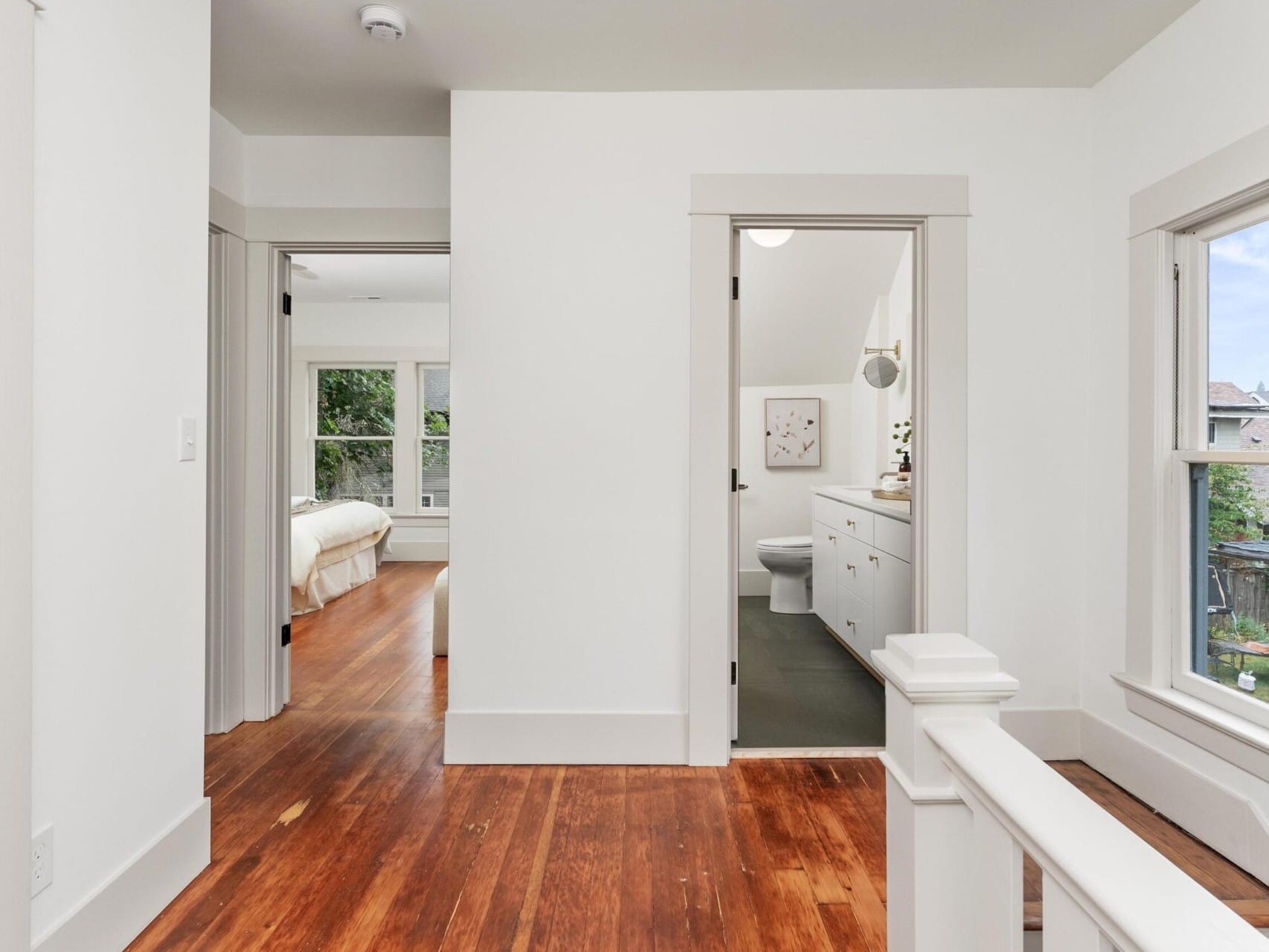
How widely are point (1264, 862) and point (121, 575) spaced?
2804 mm

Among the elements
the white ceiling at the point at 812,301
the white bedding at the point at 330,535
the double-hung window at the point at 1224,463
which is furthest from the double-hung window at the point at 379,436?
the double-hung window at the point at 1224,463

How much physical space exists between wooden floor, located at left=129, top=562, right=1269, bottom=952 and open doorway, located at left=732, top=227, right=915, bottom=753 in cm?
58

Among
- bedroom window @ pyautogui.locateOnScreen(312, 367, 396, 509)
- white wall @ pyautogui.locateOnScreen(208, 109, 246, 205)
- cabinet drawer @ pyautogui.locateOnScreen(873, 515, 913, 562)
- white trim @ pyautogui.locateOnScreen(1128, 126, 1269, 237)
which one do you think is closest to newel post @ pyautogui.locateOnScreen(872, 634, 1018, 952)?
white trim @ pyautogui.locateOnScreen(1128, 126, 1269, 237)

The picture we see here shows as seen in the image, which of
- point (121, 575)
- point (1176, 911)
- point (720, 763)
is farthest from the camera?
point (720, 763)

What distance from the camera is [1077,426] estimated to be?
276 centimetres

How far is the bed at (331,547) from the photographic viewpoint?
5.13 m

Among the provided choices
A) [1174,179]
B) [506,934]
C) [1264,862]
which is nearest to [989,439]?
[1174,179]

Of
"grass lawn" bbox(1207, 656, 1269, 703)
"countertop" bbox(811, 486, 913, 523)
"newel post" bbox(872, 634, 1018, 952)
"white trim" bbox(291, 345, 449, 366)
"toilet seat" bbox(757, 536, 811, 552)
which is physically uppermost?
"white trim" bbox(291, 345, 449, 366)

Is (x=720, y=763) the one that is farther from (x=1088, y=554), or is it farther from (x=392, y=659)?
(x=392, y=659)

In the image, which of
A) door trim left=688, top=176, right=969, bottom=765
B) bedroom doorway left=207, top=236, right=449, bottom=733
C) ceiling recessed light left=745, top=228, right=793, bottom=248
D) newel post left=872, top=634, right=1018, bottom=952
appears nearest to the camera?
newel post left=872, top=634, right=1018, bottom=952

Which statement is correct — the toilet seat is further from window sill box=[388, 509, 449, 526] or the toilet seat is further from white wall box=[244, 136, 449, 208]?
window sill box=[388, 509, 449, 526]

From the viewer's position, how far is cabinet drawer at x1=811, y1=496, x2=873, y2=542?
156 inches

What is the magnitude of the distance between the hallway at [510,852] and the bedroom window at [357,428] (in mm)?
4689

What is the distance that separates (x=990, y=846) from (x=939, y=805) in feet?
0.29
